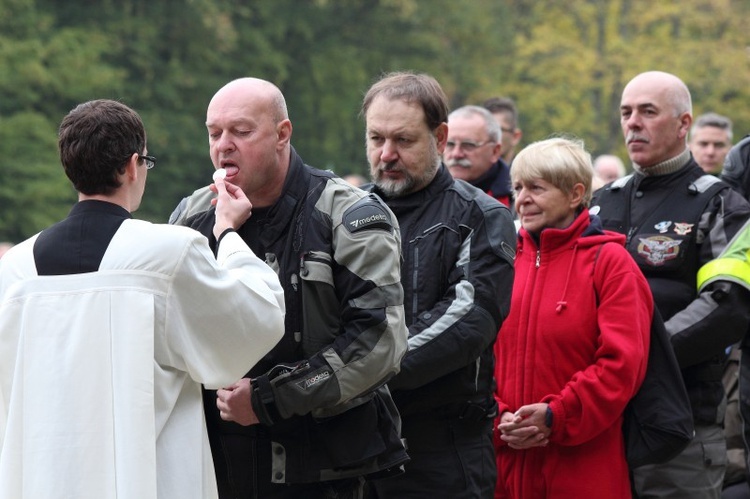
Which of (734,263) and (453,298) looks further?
(734,263)

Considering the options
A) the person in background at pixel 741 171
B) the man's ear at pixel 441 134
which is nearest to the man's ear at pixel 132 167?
the man's ear at pixel 441 134

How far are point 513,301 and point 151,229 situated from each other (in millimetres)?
2010

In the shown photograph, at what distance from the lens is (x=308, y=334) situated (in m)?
4.55

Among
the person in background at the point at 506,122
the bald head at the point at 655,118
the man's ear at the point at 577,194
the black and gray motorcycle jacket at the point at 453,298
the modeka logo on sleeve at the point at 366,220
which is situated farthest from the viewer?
the person in background at the point at 506,122

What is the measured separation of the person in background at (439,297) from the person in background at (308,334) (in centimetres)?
40

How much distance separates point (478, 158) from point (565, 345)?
246cm

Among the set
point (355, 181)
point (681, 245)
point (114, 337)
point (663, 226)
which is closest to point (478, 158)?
point (663, 226)

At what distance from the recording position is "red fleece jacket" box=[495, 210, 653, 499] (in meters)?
5.34

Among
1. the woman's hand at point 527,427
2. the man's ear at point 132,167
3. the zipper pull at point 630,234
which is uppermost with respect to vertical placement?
the man's ear at point 132,167

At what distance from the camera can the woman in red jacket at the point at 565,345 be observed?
5.34 meters

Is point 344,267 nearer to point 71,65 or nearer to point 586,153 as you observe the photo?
point 586,153

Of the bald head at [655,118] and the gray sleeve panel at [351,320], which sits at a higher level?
the bald head at [655,118]

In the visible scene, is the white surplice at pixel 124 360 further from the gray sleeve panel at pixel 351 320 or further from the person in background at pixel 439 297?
the person in background at pixel 439 297

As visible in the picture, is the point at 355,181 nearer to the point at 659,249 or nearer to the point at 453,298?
the point at 659,249
